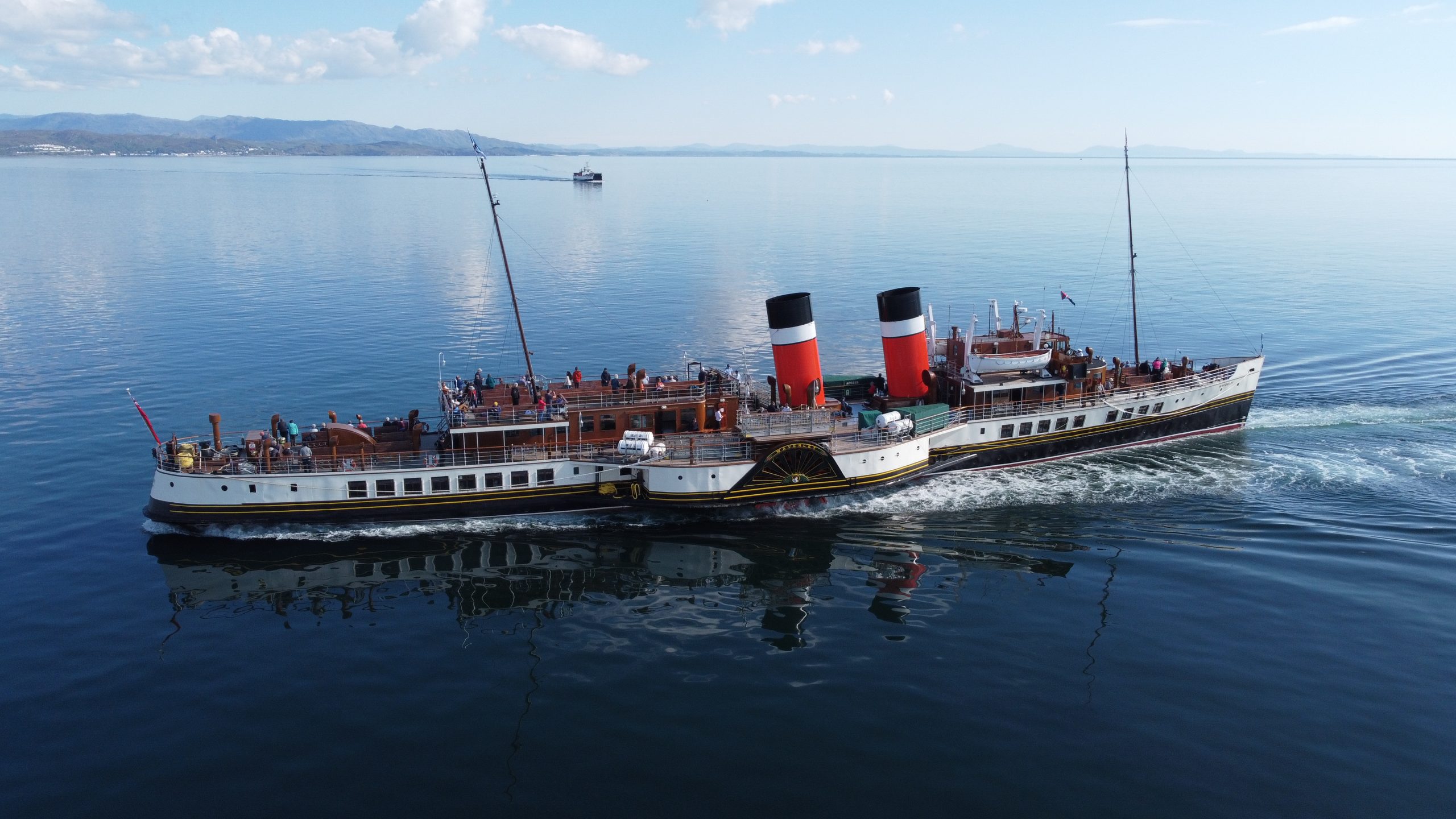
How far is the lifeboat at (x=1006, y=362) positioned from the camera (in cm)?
3994

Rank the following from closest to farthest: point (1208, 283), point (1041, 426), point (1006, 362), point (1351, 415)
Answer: point (1006, 362), point (1041, 426), point (1351, 415), point (1208, 283)

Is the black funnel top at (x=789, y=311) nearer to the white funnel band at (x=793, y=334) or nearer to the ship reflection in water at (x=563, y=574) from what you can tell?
the white funnel band at (x=793, y=334)

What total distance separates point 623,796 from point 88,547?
76.7 feet

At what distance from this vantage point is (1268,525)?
32.0 meters

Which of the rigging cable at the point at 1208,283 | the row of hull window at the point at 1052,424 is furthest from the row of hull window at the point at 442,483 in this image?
the rigging cable at the point at 1208,283

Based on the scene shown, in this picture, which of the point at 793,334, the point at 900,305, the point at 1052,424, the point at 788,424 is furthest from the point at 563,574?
the point at 1052,424

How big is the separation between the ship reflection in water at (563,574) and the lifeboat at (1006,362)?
35.9ft

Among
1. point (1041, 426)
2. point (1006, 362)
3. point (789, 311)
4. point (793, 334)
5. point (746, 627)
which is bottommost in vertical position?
point (746, 627)

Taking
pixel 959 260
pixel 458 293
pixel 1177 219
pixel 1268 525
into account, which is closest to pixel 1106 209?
pixel 1177 219

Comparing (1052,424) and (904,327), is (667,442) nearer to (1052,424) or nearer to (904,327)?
(904,327)

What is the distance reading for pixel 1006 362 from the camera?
131 feet

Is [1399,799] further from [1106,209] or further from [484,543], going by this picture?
[1106,209]

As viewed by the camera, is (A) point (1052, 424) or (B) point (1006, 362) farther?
(A) point (1052, 424)

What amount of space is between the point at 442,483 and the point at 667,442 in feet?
28.2
